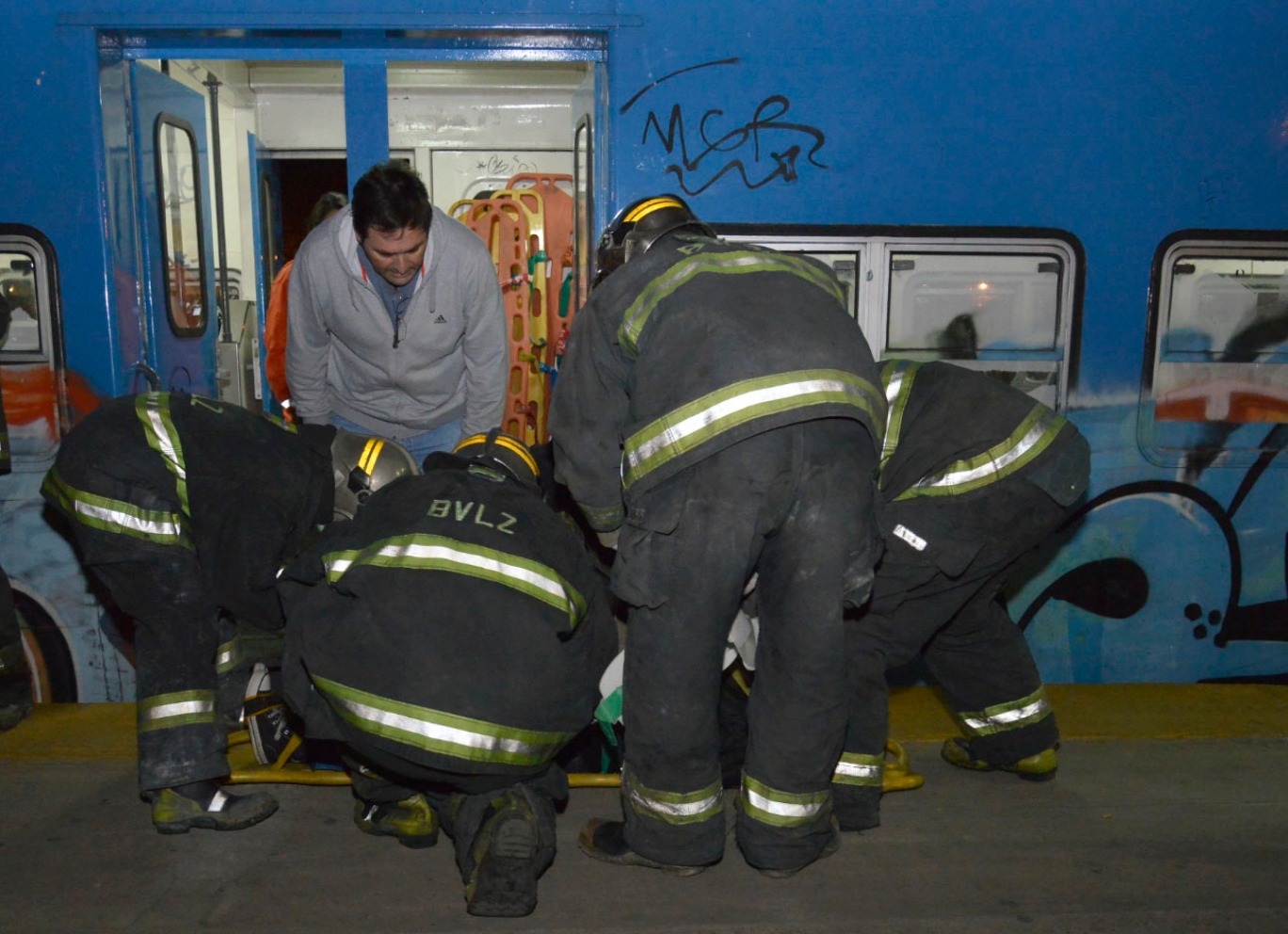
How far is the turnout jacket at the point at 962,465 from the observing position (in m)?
2.74

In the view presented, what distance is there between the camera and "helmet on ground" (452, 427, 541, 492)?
2.73 meters

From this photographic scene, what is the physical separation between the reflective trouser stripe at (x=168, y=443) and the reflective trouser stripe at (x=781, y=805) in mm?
1756

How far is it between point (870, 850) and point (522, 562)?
1319 millimetres

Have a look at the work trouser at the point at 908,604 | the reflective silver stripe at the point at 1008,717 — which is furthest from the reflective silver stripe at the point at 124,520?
the reflective silver stripe at the point at 1008,717

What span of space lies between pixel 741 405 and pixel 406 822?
1.51m

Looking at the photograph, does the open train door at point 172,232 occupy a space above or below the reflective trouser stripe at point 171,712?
above

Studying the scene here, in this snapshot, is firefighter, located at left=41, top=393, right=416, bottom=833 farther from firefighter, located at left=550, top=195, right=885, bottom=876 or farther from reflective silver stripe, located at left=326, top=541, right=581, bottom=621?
firefighter, located at left=550, top=195, right=885, bottom=876

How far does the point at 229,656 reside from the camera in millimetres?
3373

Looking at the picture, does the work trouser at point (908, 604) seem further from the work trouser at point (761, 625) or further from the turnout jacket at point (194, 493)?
the turnout jacket at point (194, 493)

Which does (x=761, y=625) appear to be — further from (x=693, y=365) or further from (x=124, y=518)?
(x=124, y=518)

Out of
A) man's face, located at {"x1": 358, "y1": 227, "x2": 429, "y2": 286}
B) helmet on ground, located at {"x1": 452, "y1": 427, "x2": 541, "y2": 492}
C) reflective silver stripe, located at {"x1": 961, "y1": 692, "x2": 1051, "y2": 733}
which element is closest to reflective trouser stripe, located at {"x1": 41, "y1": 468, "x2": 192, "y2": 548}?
helmet on ground, located at {"x1": 452, "y1": 427, "x2": 541, "y2": 492}

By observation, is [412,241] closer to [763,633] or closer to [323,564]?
[323,564]

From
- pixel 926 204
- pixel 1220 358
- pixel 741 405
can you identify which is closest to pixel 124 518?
pixel 741 405

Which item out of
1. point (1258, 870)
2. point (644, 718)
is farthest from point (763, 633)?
point (1258, 870)
